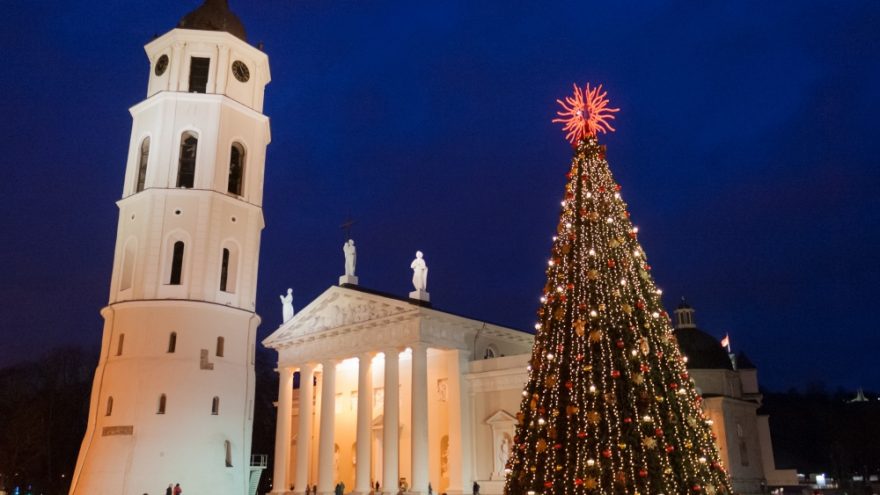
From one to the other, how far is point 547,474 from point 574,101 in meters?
7.63

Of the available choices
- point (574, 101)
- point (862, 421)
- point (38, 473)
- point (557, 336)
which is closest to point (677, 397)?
point (557, 336)

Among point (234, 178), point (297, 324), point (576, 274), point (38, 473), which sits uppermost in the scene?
point (234, 178)

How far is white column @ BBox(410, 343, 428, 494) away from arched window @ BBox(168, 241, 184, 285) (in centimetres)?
1026

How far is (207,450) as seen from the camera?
2548 centimetres

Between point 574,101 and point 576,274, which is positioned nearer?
point 576,274

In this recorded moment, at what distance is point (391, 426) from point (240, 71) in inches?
664

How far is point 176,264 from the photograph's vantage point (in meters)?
27.6

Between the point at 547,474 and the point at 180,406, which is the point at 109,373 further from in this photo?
the point at 547,474

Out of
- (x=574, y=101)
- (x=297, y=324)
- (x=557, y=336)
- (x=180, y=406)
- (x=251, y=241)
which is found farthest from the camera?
(x=297, y=324)

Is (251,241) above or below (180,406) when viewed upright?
above

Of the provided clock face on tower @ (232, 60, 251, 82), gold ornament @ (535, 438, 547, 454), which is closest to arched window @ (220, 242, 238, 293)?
clock face on tower @ (232, 60, 251, 82)

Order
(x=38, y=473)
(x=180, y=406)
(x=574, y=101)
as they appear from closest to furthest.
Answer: (x=574, y=101), (x=180, y=406), (x=38, y=473)

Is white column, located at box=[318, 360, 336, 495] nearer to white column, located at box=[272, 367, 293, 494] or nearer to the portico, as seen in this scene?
the portico

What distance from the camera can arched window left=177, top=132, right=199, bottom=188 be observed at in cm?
2862
